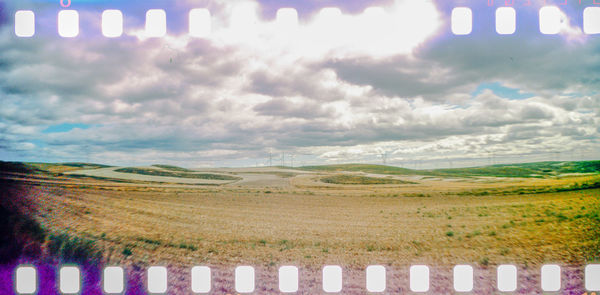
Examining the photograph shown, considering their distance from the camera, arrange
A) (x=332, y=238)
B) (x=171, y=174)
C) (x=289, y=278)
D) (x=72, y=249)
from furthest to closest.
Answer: (x=171, y=174)
(x=332, y=238)
(x=72, y=249)
(x=289, y=278)

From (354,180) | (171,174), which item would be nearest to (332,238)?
(171,174)

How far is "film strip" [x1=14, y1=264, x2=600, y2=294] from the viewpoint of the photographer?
20.9 ft

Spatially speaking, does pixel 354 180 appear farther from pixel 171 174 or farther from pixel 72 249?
pixel 72 249

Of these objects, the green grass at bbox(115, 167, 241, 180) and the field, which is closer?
the field

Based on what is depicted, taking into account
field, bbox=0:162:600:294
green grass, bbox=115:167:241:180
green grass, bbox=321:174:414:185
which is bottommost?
green grass, bbox=321:174:414:185

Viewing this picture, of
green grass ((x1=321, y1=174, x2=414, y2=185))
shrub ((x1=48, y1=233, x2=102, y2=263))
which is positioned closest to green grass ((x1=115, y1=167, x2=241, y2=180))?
shrub ((x1=48, y1=233, x2=102, y2=263))

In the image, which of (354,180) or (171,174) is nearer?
(171,174)

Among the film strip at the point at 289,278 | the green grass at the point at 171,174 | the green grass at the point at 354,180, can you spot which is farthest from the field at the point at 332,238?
the green grass at the point at 354,180

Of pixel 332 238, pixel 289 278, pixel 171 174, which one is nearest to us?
pixel 289 278

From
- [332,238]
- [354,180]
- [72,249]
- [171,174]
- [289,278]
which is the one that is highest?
[171,174]

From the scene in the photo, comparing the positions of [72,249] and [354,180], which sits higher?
[72,249]

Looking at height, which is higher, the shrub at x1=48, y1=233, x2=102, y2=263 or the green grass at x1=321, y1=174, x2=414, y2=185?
the shrub at x1=48, y1=233, x2=102, y2=263

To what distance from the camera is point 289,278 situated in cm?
655

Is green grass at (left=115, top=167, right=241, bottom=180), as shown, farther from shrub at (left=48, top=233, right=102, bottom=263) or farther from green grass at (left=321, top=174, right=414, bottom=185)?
green grass at (left=321, top=174, right=414, bottom=185)
